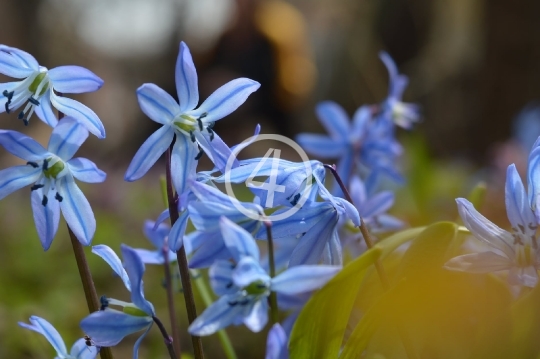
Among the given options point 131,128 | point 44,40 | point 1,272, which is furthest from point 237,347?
point 131,128

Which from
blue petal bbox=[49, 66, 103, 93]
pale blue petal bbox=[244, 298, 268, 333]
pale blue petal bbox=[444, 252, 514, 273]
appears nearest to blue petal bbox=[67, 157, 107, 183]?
blue petal bbox=[49, 66, 103, 93]

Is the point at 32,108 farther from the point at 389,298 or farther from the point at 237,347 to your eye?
the point at 237,347

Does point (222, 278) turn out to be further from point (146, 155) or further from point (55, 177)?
point (55, 177)

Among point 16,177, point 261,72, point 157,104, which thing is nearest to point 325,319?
point 157,104

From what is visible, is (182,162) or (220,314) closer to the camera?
(220,314)

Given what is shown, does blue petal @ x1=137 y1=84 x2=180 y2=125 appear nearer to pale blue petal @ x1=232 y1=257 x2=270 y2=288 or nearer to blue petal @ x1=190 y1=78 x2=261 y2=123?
blue petal @ x1=190 y1=78 x2=261 y2=123

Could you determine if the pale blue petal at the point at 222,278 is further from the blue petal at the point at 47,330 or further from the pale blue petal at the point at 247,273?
the blue petal at the point at 47,330
